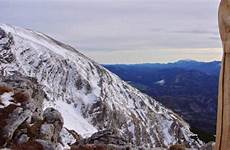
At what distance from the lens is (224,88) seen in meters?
6.86

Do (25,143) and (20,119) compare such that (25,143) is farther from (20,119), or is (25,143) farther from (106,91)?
(106,91)

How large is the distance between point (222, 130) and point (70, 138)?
230 ft

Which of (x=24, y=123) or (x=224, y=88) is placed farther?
(x=24, y=123)

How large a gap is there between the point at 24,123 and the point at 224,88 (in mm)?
41964

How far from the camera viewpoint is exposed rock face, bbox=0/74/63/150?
144ft

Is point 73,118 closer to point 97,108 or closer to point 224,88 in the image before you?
point 97,108

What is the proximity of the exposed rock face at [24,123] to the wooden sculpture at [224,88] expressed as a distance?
3451 cm

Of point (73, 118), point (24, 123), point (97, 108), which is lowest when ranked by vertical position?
point (73, 118)

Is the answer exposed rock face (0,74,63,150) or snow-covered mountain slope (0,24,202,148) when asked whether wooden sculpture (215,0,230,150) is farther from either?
snow-covered mountain slope (0,24,202,148)

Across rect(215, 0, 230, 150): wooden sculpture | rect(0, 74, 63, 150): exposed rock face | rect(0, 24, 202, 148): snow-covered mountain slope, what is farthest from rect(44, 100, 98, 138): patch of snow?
rect(215, 0, 230, 150): wooden sculpture

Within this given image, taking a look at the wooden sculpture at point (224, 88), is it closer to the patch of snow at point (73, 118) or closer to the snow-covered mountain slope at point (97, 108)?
the patch of snow at point (73, 118)

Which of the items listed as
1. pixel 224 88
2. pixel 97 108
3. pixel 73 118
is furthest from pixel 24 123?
pixel 97 108

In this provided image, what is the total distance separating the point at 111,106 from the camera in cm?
18512

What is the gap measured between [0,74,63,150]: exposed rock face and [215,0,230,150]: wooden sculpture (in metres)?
34.5
